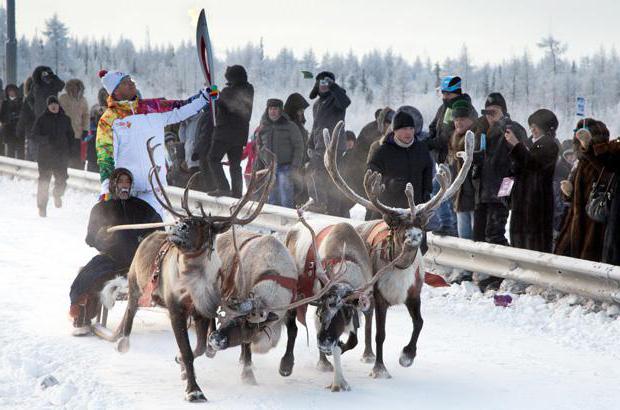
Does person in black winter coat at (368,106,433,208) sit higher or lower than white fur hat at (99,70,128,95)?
lower

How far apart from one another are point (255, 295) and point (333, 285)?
543 millimetres

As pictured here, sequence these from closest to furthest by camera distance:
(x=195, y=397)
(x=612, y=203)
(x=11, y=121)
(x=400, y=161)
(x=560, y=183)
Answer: (x=195, y=397), (x=400, y=161), (x=612, y=203), (x=560, y=183), (x=11, y=121)

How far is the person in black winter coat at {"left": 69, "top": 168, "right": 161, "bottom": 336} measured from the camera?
365 inches

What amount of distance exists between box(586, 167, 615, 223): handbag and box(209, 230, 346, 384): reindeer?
3719mm

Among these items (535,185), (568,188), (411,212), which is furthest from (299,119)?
(411,212)

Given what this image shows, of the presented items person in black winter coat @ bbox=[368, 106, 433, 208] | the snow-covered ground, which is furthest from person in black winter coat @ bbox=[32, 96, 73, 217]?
person in black winter coat @ bbox=[368, 106, 433, 208]

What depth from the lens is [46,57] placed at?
9850 cm

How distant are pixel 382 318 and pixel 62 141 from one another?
10146mm

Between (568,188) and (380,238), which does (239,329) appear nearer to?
(380,238)

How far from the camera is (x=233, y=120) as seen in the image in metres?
15.0

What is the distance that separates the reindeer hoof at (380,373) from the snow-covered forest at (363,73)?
4484cm

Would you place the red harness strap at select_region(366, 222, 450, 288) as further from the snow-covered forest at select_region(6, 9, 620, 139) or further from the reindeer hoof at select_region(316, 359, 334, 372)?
the snow-covered forest at select_region(6, 9, 620, 139)

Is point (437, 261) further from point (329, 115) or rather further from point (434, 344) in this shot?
point (329, 115)

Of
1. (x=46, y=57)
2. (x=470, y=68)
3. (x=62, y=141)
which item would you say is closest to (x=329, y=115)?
(x=62, y=141)
